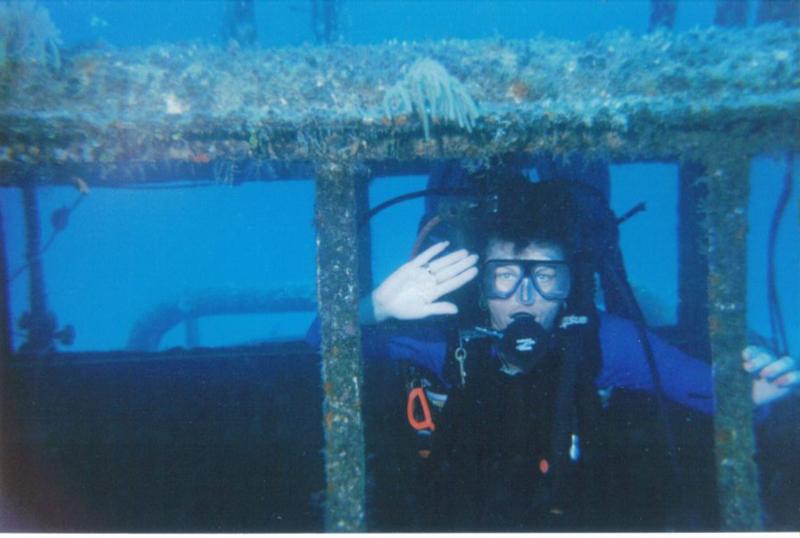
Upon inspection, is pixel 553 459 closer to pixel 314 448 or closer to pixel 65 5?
pixel 314 448

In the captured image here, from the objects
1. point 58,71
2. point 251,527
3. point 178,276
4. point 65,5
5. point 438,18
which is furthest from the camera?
point 178,276

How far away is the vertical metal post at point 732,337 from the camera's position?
1900 millimetres

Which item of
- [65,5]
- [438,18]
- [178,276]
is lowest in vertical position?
[178,276]

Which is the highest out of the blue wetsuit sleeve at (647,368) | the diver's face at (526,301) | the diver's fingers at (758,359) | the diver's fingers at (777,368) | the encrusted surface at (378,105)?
the encrusted surface at (378,105)

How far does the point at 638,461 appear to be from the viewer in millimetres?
3035

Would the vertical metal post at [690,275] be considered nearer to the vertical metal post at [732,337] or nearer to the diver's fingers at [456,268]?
the vertical metal post at [732,337]

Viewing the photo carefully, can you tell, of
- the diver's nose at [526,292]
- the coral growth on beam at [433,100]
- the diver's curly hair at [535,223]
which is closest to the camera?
the coral growth on beam at [433,100]

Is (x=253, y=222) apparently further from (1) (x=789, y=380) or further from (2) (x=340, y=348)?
(1) (x=789, y=380)

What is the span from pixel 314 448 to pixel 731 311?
8.83 ft

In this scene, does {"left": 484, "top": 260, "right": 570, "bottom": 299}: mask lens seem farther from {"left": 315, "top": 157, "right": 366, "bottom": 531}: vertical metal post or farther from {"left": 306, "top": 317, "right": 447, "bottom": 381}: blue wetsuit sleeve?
{"left": 315, "top": 157, "right": 366, "bottom": 531}: vertical metal post

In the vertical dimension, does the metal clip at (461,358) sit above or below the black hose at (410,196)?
below

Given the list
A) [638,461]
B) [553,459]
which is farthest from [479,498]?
[638,461]

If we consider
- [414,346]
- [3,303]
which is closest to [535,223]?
[414,346]

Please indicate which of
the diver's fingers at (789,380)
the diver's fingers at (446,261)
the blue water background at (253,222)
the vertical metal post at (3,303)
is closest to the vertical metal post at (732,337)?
the diver's fingers at (789,380)
